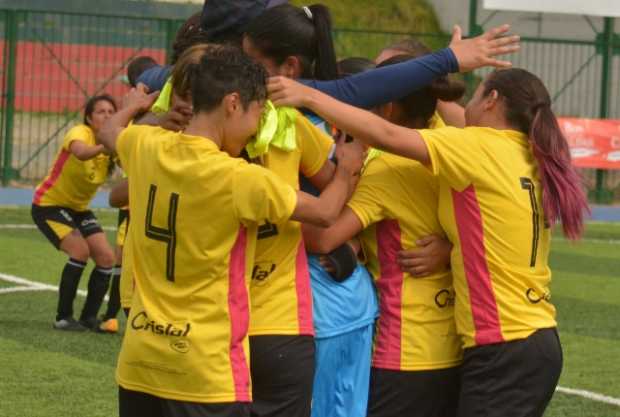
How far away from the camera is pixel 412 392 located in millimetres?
4633

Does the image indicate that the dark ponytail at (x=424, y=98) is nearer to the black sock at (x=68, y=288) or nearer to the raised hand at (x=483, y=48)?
the raised hand at (x=483, y=48)

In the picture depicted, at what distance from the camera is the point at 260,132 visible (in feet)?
13.7

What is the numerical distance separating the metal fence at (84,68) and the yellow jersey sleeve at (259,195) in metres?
17.6

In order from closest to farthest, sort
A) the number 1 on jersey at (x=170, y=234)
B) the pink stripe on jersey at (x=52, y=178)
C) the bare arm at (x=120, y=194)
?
the number 1 on jersey at (x=170, y=234) → the bare arm at (x=120, y=194) → the pink stripe on jersey at (x=52, y=178)

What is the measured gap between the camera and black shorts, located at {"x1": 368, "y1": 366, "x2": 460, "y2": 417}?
4637 mm

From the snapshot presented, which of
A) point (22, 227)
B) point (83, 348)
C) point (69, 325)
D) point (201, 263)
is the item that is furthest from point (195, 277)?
point (22, 227)

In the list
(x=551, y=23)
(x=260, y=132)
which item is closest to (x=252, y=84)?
(x=260, y=132)

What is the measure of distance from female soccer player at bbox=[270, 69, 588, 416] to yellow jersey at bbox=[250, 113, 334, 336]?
1.45 feet

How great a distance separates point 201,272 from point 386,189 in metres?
0.79

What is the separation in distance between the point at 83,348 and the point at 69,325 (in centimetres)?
80

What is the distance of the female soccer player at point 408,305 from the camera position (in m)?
4.63

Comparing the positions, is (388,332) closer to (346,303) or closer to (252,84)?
(346,303)

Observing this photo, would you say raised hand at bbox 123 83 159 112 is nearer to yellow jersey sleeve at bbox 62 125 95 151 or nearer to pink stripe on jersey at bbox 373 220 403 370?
pink stripe on jersey at bbox 373 220 403 370

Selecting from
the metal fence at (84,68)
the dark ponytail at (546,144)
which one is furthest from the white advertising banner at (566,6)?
the dark ponytail at (546,144)
